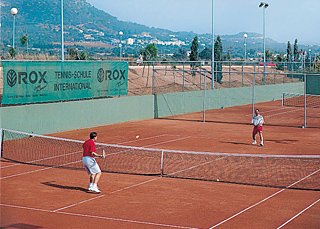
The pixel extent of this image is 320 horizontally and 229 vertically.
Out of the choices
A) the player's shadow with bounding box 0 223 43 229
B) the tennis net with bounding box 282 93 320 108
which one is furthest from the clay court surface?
the tennis net with bounding box 282 93 320 108

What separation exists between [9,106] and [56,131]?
9.74 ft

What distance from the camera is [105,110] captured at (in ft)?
116

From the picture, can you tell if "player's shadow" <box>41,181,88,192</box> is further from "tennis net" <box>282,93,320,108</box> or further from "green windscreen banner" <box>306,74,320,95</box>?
"green windscreen banner" <box>306,74,320,95</box>

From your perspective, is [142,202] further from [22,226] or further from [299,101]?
[299,101]

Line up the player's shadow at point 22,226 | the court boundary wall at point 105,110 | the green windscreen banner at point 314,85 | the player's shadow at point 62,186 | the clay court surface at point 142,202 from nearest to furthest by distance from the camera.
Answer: the player's shadow at point 22,226 → the clay court surface at point 142,202 → the player's shadow at point 62,186 → the court boundary wall at point 105,110 → the green windscreen banner at point 314,85

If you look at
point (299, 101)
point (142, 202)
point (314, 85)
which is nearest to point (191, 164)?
point (142, 202)

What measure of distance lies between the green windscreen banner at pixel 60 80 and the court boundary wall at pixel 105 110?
59 cm

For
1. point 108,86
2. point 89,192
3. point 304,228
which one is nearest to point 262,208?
point 304,228

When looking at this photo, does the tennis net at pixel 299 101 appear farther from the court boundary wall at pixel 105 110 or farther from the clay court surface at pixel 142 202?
the clay court surface at pixel 142 202

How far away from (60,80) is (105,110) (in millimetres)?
3787

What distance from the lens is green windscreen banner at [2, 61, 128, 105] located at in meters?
29.3

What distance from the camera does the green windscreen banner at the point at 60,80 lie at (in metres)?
29.3

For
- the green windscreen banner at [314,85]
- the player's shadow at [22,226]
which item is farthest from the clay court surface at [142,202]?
the green windscreen banner at [314,85]

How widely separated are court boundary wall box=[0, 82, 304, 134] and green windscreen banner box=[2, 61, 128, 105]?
0.59 m
